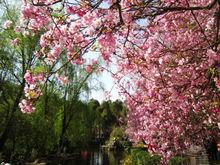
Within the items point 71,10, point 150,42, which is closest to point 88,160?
point 150,42

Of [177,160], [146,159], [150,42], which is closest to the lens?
[150,42]

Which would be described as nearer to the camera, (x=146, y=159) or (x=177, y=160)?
(x=177, y=160)

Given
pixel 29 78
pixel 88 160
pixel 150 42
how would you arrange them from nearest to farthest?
1. pixel 29 78
2. pixel 150 42
3. pixel 88 160

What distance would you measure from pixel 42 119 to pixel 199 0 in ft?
84.4

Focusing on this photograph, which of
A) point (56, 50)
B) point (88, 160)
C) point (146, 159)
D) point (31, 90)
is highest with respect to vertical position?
point (88, 160)

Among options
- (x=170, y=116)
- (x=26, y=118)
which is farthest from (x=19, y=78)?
(x=170, y=116)

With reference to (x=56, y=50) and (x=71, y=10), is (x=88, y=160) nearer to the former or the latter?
(x=56, y=50)

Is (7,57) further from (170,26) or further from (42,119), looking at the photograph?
(170,26)

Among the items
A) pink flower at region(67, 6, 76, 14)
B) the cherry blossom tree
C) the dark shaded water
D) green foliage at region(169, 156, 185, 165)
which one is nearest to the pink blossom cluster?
the cherry blossom tree

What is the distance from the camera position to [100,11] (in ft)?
20.4

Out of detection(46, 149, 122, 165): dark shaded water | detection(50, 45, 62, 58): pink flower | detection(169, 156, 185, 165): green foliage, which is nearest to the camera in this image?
detection(50, 45, 62, 58): pink flower

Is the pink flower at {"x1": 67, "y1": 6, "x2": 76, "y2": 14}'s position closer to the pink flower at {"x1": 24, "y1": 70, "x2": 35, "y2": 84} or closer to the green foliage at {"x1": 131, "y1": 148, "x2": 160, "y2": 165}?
the pink flower at {"x1": 24, "y1": 70, "x2": 35, "y2": 84}

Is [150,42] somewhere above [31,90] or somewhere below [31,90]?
above

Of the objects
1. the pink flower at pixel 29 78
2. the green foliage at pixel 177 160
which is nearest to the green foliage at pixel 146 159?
the green foliage at pixel 177 160
